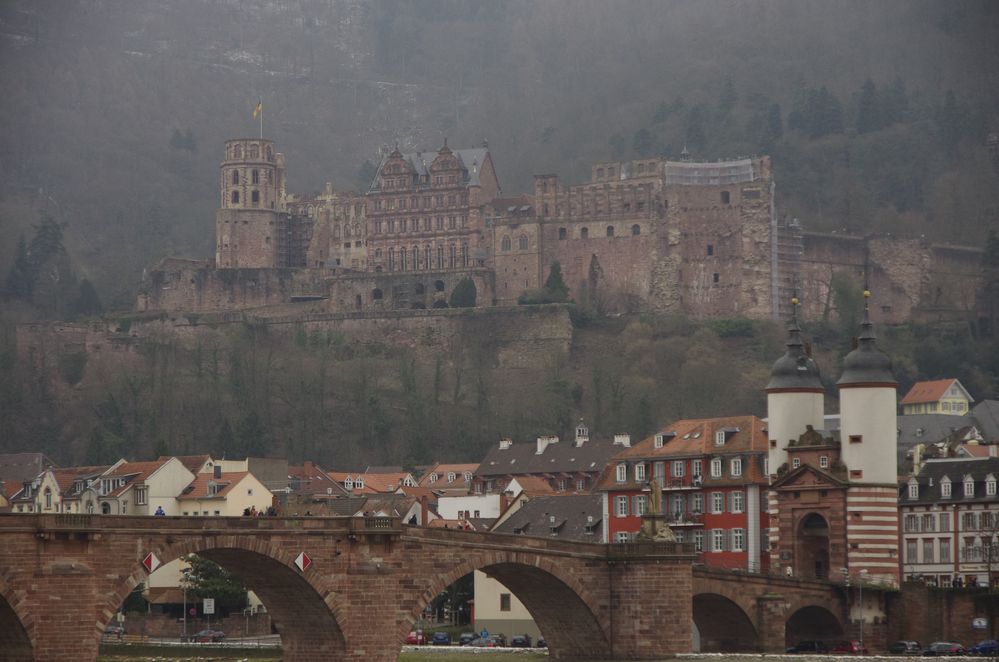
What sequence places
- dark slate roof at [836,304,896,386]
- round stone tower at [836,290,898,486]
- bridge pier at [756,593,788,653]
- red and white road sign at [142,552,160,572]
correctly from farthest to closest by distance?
dark slate roof at [836,304,896,386] < round stone tower at [836,290,898,486] < bridge pier at [756,593,788,653] < red and white road sign at [142,552,160,572]

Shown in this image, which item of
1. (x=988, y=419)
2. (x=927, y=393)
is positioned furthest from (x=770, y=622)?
(x=927, y=393)

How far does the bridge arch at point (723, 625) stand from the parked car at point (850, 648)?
3.32 metres

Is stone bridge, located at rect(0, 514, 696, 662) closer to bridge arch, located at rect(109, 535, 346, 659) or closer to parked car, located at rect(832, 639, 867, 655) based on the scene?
bridge arch, located at rect(109, 535, 346, 659)

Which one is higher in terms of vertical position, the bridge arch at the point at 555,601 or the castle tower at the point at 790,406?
the castle tower at the point at 790,406

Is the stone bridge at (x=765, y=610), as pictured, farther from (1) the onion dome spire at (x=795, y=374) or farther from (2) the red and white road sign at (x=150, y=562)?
(2) the red and white road sign at (x=150, y=562)

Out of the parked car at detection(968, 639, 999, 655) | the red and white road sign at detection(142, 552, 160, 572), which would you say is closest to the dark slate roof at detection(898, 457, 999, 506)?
the parked car at detection(968, 639, 999, 655)

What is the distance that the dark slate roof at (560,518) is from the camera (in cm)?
11425

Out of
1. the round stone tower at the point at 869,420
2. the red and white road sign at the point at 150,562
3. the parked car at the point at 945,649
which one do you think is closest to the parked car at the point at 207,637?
the red and white road sign at the point at 150,562

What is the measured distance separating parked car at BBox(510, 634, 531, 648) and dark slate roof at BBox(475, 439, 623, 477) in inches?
1289

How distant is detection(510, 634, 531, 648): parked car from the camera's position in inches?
4171

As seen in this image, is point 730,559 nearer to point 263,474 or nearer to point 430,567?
point 430,567

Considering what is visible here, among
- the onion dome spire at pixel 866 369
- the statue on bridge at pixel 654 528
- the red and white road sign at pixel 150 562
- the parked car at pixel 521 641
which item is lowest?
the parked car at pixel 521 641

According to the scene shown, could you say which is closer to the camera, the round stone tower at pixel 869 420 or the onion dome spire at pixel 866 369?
the round stone tower at pixel 869 420

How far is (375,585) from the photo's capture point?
81.2 metres
